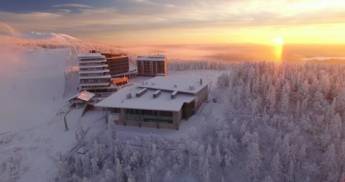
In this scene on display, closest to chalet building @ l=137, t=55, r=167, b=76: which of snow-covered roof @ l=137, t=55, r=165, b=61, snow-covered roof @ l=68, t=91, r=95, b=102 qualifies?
snow-covered roof @ l=137, t=55, r=165, b=61

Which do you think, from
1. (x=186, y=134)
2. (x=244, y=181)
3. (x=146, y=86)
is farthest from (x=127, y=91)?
(x=244, y=181)

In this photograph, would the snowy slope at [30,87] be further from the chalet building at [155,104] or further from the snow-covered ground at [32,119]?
the chalet building at [155,104]

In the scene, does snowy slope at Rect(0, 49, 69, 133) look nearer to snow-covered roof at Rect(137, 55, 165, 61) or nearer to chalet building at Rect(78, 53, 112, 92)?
chalet building at Rect(78, 53, 112, 92)

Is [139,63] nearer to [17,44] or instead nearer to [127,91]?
[127,91]

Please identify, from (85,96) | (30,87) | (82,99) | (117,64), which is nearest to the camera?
(82,99)

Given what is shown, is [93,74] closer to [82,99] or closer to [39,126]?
[82,99]

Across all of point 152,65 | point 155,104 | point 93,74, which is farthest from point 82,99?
point 152,65
